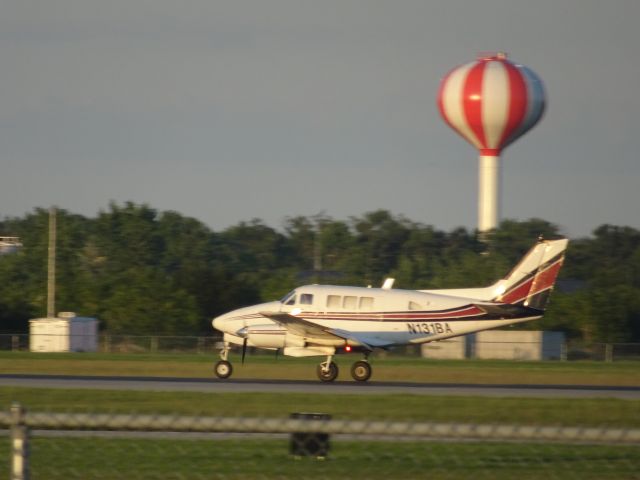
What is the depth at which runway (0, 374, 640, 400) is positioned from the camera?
83.3ft

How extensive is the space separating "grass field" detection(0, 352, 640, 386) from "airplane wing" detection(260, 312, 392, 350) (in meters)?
2.27

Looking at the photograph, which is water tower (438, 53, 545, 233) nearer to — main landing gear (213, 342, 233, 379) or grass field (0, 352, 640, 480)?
grass field (0, 352, 640, 480)

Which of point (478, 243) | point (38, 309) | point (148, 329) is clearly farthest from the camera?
point (478, 243)

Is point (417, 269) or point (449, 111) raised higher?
point (449, 111)

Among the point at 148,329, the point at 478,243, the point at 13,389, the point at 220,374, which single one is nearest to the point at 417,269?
the point at 478,243

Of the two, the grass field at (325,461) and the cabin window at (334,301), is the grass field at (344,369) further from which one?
the grass field at (325,461)

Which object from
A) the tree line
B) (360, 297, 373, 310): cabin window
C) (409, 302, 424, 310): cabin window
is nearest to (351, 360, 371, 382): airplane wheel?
(360, 297, 373, 310): cabin window

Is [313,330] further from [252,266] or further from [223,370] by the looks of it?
[252,266]

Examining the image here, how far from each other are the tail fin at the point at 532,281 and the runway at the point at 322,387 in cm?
292

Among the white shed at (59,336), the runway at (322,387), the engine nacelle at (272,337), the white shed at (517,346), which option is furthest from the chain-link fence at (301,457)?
the white shed at (59,336)

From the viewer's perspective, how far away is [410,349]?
52438 millimetres

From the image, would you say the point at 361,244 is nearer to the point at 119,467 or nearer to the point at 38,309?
the point at 38,309

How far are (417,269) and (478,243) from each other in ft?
37.5

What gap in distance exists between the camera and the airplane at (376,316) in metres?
30.4
